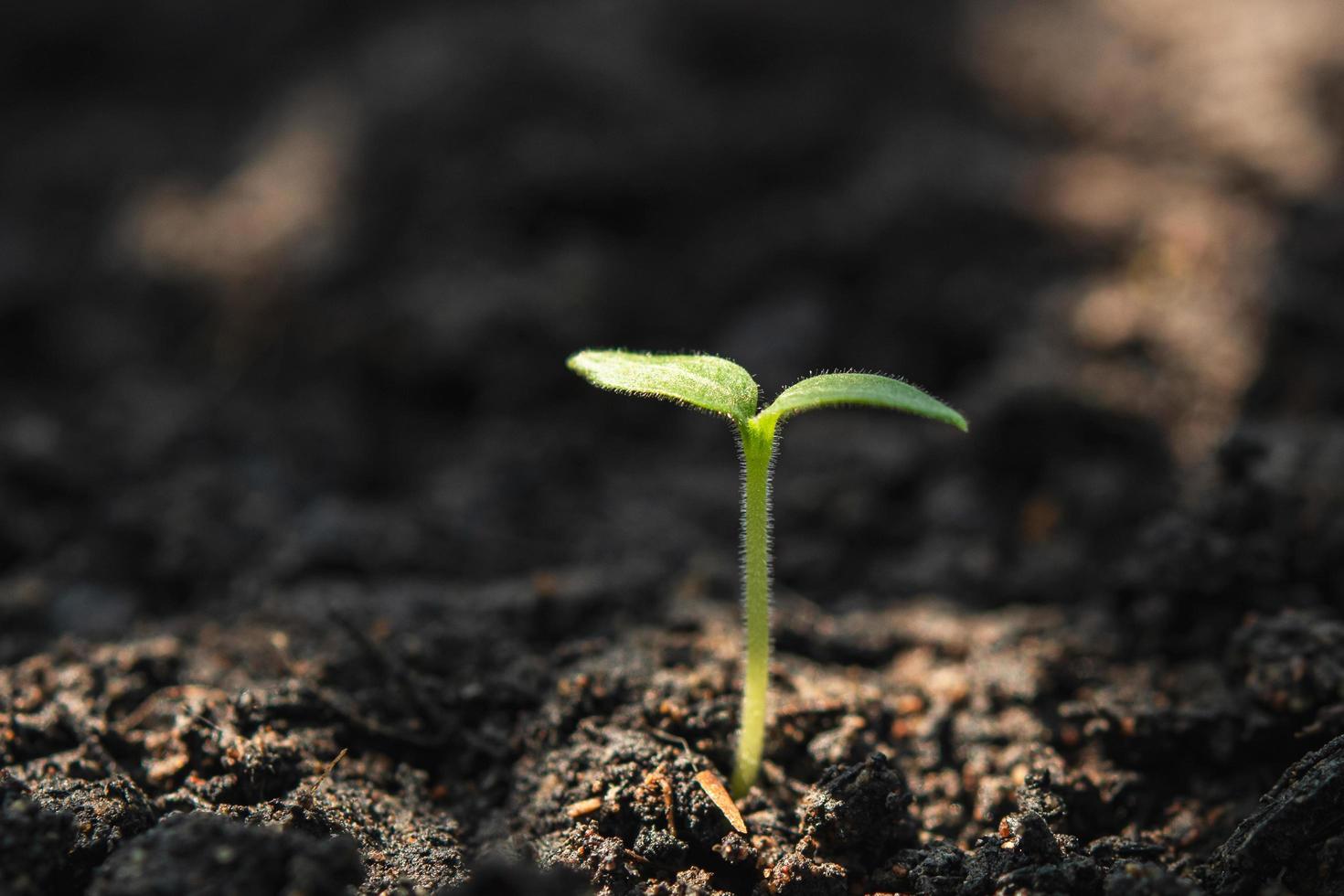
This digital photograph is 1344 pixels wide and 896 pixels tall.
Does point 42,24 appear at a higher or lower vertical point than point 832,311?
higher

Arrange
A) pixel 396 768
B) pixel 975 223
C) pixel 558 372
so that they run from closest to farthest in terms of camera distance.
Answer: pixel 396 768 → pixel 558 372 → pixel 975 223

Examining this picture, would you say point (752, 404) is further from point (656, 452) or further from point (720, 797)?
point (656, 452)

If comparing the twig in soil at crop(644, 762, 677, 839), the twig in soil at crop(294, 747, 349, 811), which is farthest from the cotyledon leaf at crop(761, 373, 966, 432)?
the twig in soil at crop(294, 747, 349, 811)

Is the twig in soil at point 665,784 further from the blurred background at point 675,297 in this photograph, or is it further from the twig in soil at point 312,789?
the blurred background at point 675,297

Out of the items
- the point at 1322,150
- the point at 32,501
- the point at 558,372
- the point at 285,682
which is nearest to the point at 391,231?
the point at 558,372

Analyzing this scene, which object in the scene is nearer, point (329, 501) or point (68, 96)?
point (329, 501)

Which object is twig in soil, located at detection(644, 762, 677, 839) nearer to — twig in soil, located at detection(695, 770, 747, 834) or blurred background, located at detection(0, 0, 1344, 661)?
twig in soil, located at detection(695, 770, 747, 834)

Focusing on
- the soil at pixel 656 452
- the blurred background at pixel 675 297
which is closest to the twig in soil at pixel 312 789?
the soil at pixel 656 452

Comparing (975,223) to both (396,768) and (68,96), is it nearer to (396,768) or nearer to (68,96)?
(396,768)
